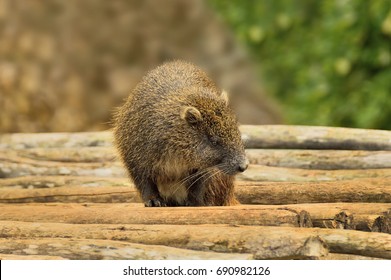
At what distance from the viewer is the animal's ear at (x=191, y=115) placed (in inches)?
245

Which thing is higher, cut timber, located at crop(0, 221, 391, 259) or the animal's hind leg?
the animal's hind leg

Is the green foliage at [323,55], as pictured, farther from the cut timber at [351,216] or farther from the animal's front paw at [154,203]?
the cut timber at [351,216]

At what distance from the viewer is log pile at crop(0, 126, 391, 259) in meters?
5.18

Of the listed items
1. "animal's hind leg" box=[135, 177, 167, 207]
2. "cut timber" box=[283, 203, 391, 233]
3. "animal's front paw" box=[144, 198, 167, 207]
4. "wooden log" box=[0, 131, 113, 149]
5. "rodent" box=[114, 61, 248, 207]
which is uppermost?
"wooden log" box=[0, 131, 113, 149]

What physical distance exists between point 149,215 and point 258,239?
0.91 m

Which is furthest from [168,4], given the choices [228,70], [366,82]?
[366,82]

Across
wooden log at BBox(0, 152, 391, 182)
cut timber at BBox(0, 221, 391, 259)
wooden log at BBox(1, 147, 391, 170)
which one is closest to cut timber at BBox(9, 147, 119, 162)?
wooden log at BBox(1, 147, 391, 170)

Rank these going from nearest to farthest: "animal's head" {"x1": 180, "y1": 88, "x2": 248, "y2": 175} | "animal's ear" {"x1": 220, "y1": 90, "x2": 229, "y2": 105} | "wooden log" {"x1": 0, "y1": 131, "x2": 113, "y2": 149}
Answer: "animal's head" {"x1": 180, "y1": 88, "x2": 248, "y2": 175} → "animal's ear" {"x1": 220, "y1": 90, "x2": 229, "y2": 105} → "wooden log" {"x1": 0, "y1": 131, "x2": 113, "y2": 149}

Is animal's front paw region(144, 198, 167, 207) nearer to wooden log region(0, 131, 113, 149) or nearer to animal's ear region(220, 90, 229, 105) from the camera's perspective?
animal's ear region(220, 90, 229, 105)

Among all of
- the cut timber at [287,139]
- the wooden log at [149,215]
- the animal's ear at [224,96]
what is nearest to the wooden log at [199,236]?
the wooden log at [149,215]

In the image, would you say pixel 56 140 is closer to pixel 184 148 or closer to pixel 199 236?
pixel 184 148

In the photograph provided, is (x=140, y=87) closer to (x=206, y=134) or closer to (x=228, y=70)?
(x=206, y=134)

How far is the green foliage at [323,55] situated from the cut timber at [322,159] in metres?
3.70

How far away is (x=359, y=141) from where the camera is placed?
7.46 m
